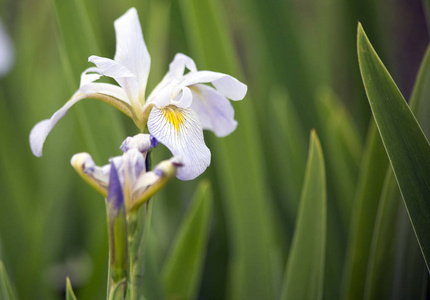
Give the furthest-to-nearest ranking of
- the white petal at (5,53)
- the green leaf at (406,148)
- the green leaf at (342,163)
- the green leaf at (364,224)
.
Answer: the white petal at (5,53)
the green leaf at (342,163)
the green leaf at (364,224)
the green leaf at (406,148)

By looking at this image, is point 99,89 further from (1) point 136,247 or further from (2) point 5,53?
(2) point 5,53

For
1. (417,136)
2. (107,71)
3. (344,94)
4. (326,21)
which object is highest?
(326,21)

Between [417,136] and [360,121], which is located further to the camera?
[360,121]

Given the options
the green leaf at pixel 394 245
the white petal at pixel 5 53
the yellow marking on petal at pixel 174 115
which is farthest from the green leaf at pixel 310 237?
the white petal at pixel 5 53

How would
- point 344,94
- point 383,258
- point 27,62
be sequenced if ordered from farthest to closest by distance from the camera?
1. point 344,94
2. point 27,62
3. point 383,258

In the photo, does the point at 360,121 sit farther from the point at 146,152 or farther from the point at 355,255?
the point at 146,152

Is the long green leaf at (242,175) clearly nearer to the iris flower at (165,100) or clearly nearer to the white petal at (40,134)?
the iris flower at (165,100)

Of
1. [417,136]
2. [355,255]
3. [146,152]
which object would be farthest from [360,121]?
[146,152]
